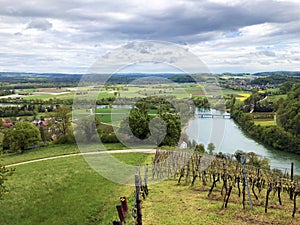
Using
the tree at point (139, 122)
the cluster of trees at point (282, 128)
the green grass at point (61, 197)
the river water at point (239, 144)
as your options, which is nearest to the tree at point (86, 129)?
the tree at point (139, 122)

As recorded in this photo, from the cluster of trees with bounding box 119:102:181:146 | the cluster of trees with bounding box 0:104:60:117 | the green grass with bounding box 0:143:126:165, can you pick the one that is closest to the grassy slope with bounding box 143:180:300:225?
the cluster of trees with bounding box 119:102:181:146

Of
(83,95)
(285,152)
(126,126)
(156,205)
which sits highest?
(83,95)

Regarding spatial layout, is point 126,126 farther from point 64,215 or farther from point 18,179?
point 64,215

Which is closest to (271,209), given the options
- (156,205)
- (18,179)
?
(156,205)

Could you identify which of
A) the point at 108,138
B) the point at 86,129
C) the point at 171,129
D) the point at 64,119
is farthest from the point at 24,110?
the point at 171,129

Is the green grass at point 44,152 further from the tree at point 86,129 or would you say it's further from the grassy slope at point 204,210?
the grassy slope at point 204,210

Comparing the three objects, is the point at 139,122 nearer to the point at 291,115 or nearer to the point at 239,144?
the point at 239,144
